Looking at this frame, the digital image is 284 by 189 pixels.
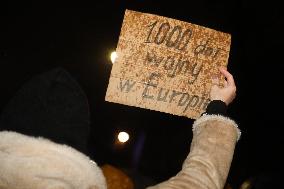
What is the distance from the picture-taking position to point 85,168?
0.89m

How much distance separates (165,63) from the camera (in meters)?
1.57

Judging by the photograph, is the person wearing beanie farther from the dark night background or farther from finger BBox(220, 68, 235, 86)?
the dark night background

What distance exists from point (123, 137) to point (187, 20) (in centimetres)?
303

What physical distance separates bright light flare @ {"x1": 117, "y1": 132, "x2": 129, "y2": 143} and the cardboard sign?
4.04 metres

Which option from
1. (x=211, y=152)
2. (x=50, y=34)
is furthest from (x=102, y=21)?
(x=211, y=152)

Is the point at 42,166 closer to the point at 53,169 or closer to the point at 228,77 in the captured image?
the point at 53,169

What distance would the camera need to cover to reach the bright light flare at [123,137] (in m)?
5.54

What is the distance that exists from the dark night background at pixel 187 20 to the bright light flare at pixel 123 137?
678 millimetres

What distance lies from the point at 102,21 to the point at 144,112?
6.55ft

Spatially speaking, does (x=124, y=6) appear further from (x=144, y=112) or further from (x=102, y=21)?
(x=144, y=112)

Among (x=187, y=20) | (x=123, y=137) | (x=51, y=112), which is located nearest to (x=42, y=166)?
(x=51, y=112)

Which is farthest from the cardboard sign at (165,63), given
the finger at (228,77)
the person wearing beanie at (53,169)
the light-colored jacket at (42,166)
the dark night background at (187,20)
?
the dark night background at (187,20)

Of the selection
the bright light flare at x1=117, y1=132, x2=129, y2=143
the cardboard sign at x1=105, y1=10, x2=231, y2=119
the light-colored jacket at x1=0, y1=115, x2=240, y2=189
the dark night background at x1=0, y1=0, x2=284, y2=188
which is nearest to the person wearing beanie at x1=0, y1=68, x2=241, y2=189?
the light-colored jacket at x1=0, y1=115, x2=240, y2=189

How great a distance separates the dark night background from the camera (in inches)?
121
